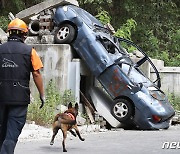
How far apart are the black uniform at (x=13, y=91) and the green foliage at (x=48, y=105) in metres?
5.89

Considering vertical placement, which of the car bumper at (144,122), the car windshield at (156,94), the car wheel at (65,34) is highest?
the car wheel at (65,34)

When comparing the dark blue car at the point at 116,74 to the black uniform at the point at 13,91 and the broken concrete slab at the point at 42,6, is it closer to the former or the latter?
the broken concrete slab at the point at 42,6

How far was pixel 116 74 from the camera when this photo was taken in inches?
527

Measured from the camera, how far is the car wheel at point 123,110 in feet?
43.0

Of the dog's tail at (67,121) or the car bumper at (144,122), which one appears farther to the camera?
the car bumper at (144,122)

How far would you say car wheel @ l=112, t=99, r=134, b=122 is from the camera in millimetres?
13119

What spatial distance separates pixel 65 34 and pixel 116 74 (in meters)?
2.15

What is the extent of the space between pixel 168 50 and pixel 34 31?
12.1 meters

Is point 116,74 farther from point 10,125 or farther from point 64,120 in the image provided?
point 10,125

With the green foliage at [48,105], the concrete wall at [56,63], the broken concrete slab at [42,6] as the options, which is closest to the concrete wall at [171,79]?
the broken concrete slab at [42,6]

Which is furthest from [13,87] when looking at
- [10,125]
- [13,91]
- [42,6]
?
[42,6]

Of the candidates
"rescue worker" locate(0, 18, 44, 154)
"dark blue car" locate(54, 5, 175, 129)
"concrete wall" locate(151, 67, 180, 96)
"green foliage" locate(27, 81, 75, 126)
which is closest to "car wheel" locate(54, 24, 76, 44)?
"dark blue car" locate(54, 5, 175, 129)

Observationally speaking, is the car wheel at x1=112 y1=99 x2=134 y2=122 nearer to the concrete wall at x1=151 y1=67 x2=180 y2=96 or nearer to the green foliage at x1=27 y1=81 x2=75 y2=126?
the green foliage at x1=27 y1=81 x2=75 y2=126

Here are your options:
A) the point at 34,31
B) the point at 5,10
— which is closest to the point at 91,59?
the point at 34,31
